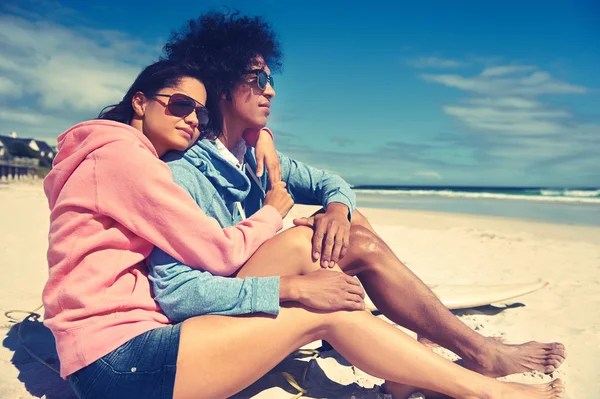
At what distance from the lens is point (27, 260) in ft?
16.2

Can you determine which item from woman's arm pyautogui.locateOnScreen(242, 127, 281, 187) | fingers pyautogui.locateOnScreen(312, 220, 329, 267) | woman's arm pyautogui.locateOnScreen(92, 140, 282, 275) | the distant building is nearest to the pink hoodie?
woman's arm pyautogui.locateOnScreen(92, 140, 282, 275)

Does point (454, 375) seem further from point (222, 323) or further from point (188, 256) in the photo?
point (188, 256)

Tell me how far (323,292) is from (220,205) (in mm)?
684

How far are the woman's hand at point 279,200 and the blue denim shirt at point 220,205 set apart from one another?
0.14 meters

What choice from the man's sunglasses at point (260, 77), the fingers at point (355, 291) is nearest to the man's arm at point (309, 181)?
the man's sunglasses at point (260, 77)

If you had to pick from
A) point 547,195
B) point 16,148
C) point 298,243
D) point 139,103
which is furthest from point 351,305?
point 16,148

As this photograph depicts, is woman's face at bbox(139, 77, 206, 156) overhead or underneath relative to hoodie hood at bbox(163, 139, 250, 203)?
overhead

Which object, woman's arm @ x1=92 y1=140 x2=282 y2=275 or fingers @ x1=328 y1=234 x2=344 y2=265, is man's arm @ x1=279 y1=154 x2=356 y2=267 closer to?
fingers @ x1=328 y1=234 x2=344 y2=265

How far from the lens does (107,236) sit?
162 cm

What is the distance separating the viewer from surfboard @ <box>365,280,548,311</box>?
3.59 meters

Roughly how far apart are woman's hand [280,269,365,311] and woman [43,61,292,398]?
315 mm

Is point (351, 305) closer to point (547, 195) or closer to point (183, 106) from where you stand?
point (183, 106)

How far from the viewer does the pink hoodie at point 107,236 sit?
160cm

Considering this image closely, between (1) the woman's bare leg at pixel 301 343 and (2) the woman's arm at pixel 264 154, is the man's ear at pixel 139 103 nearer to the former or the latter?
(2) the woman's arm at pixel 264 154
